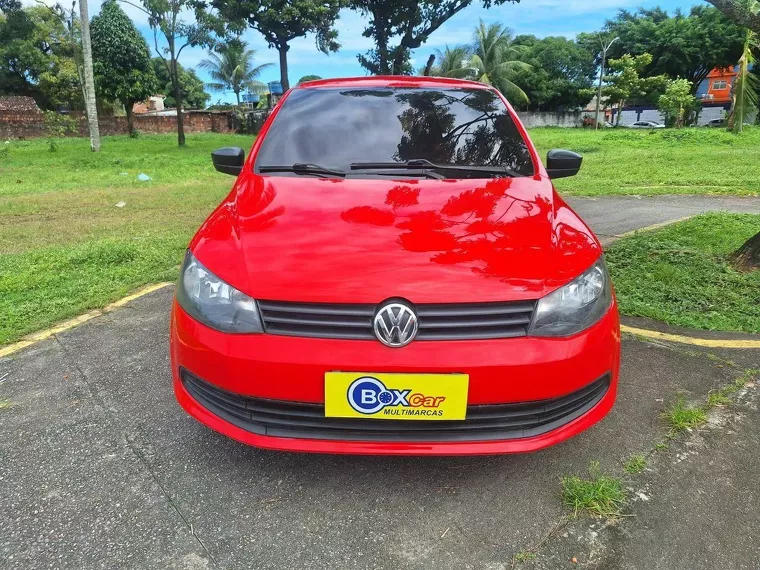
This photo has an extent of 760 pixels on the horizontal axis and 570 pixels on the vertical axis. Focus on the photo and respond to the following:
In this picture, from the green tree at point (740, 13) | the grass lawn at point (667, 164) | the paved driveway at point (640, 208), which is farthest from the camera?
the grass lawn at point (667, 164)

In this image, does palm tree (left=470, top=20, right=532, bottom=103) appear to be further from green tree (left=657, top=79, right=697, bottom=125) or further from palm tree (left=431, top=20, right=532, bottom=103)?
green tree (left=657, top=79, right=697, bottom=125)

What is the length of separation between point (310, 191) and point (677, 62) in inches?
2018

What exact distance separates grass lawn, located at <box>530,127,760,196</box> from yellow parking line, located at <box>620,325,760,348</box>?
6497 millimetres

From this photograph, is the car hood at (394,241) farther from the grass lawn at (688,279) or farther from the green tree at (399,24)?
the green tree at (399,24)

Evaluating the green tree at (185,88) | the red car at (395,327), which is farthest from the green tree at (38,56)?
the red car at (395,327)

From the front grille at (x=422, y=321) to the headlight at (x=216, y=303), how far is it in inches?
2.3

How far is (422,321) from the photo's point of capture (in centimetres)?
171

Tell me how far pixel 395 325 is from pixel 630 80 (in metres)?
47.1

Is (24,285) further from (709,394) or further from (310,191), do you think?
(709,394)

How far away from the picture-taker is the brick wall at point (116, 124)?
25.7 m

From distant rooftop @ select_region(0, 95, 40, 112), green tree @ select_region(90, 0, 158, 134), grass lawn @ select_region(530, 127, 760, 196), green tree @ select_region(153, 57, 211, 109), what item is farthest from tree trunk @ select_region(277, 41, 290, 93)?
green tree @ select_region(153, 57, 211, 109)

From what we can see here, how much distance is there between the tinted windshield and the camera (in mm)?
2734

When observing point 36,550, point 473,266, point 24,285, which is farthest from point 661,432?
point 24,285

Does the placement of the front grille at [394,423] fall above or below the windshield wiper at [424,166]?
below
